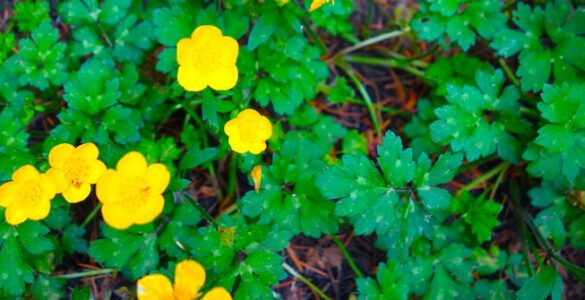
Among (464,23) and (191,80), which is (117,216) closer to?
(191,80)

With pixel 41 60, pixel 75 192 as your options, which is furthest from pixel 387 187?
pixel 41 60

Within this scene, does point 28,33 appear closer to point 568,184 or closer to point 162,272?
point 162,272

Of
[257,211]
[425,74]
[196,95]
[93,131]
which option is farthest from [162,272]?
[425,74]

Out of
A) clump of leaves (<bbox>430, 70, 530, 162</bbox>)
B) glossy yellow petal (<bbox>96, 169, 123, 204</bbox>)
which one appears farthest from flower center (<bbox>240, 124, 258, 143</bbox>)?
clump of leaves (<bbox>430, 70, 530, 162</bbox>)

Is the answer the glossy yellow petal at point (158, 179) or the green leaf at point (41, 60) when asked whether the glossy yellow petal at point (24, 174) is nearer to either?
the glossy yellow petal at point (158, 179)

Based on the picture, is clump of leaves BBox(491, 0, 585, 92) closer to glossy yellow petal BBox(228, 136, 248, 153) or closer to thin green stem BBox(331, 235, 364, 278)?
thin green stem BBox(331, 235, 364, 278)

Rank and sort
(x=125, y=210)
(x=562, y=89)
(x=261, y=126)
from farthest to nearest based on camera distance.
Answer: (x=562, y=89), (x=261, y=126), (x=125, y=210)

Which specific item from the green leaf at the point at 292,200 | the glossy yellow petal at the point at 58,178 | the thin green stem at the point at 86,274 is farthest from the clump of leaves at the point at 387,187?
the thin green stem at the point at 86,274
